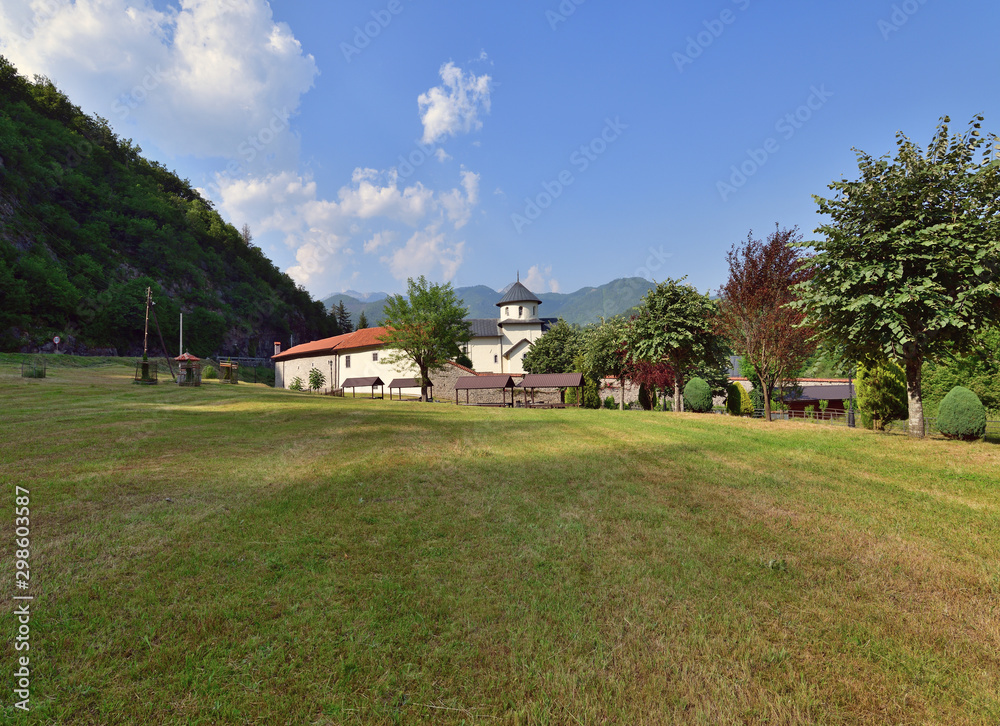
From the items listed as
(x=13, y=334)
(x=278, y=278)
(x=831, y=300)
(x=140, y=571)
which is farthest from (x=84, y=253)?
(x=831, y=300)

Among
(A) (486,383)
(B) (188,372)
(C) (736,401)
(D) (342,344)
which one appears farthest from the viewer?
(D) (342,344)

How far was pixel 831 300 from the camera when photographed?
42.1 feet

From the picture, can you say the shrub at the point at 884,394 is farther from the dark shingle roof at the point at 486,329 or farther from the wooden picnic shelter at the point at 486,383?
the dark shingle roof at the point at 486,329

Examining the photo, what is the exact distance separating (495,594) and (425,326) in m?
35.0

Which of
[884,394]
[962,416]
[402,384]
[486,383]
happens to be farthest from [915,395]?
[402,384]

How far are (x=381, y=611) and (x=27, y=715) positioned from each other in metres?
2.14

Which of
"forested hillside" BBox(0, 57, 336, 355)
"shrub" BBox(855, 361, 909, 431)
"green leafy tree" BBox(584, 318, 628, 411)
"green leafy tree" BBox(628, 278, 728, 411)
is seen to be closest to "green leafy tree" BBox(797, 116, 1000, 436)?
"shrub" BBox(855, 361, 909, 431)

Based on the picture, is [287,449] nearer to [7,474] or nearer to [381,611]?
[7,474]

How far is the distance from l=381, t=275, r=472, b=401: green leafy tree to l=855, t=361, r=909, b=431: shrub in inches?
1145

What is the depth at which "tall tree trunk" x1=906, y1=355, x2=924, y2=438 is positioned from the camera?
13242mm

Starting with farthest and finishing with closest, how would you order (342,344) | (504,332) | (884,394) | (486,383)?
1. (504,332)
2. (342,344)
3. (486,383)
4. (884,394)

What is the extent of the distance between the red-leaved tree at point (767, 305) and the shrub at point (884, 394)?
2.85 m

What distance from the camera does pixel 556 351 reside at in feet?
169

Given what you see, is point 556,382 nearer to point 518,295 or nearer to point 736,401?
point 736,401
